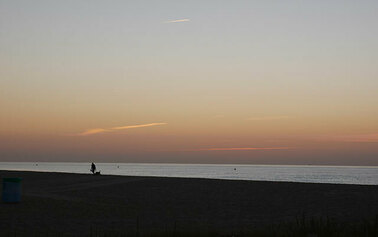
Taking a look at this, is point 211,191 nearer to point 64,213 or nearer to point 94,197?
point 94,197

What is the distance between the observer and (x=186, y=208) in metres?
20.8

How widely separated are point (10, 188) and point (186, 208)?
302 inches

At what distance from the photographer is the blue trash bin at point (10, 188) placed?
19.8m

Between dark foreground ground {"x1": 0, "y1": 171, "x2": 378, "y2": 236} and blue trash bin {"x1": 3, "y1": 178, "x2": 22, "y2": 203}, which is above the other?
blue trash bin {"x1": 3, "y1": 178, "x2": 22, "y2": 203}

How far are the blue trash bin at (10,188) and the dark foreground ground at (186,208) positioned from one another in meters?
0.48

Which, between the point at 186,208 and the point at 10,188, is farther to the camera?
the point at 186,208

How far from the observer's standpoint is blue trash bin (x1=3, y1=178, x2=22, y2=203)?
A: 19.8m

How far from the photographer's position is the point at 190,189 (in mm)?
28141

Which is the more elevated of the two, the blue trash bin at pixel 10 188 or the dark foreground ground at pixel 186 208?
the blue trash bin at pixel 10 188

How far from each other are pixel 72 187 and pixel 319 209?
17.3 metres

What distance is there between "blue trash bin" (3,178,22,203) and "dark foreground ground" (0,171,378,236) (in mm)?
482

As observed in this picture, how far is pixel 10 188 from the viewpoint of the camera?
19.8 m

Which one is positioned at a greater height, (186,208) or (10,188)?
(10,188)

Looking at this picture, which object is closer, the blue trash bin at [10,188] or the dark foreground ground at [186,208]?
the dark foreground ground at [186,208]
